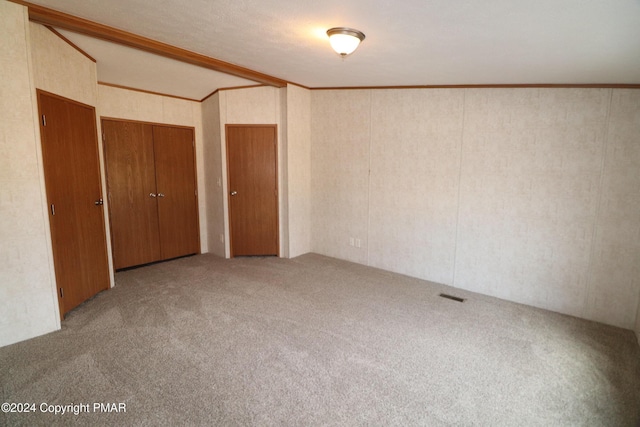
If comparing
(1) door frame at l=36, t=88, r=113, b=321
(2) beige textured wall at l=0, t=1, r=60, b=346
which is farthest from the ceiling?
(1) door frame at l=36, t=88, r=113, b=321

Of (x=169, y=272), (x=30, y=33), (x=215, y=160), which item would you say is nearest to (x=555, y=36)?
(x=30, y=33)

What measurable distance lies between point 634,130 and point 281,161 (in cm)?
414

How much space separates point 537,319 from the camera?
327 cm

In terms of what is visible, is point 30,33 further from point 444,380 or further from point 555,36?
point 444,380

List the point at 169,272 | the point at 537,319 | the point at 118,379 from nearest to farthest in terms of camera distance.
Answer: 1. the point at 118,379
2. the point at 537,319
3. the point at 169,272

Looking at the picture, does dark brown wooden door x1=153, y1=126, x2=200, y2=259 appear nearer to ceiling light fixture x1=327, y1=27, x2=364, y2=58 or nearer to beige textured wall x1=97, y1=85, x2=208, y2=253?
beige textured wall x1=97, y1=85, x2=208, y2=253

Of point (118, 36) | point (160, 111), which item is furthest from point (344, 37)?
point (160, 111)

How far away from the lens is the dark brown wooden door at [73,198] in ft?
9.61

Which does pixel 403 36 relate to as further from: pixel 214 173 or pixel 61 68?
pixel 214 173

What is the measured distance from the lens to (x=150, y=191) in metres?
4.94

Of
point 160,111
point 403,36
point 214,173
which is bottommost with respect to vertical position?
point 214,173

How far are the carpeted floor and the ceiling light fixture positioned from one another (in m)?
2.47

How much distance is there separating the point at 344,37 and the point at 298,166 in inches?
109

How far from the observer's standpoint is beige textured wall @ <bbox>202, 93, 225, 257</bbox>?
511 cm
